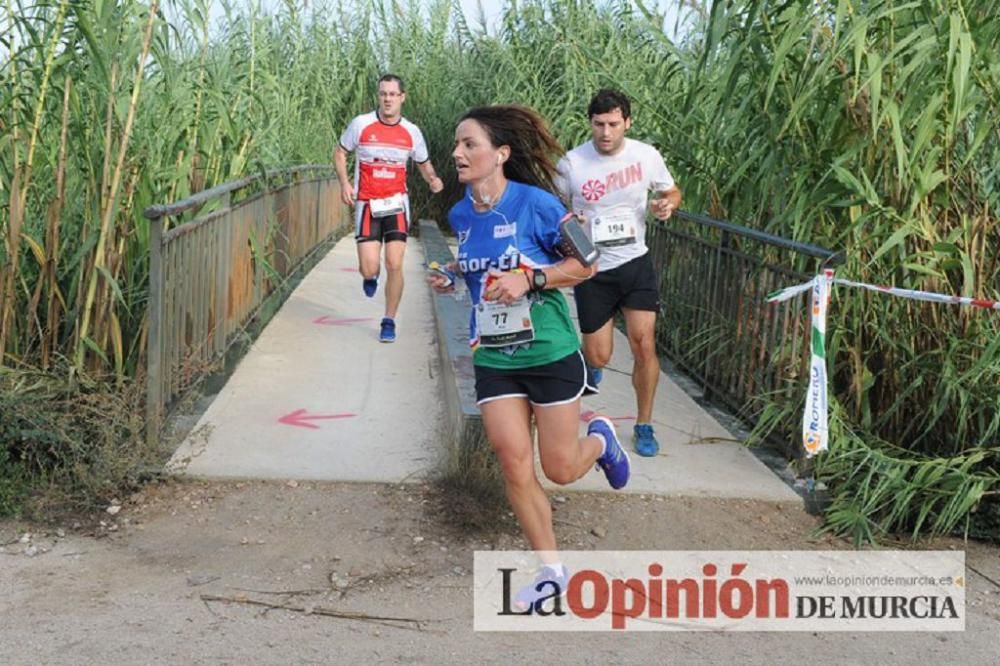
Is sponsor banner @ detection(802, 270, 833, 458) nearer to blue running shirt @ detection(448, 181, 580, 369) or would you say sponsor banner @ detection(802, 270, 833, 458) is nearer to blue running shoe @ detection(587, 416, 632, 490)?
blue running shoe @ detection(587, 416, 632, 490)

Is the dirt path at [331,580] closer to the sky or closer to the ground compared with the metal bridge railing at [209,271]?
closer to the ground

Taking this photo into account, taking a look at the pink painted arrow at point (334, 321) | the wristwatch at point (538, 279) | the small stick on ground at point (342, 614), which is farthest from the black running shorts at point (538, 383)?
the pink painted arrow at point (334, 321)

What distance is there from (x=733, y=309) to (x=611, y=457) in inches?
106

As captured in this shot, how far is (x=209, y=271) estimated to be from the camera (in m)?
7.84

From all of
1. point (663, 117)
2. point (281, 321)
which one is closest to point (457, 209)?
point (663, 117)

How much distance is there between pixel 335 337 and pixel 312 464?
3.57 m

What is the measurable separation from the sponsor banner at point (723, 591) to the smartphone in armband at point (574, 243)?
1.16 metres

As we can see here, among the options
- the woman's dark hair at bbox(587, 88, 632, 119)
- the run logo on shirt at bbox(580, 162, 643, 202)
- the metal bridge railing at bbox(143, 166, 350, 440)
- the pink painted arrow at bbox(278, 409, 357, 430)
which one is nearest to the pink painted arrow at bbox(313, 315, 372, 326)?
the metal bridge railing at bbox(143, 166, 350, 440)

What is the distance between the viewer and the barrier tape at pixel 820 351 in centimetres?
582

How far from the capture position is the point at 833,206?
6.53 metres

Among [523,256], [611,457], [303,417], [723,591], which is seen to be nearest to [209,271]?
[303,417]

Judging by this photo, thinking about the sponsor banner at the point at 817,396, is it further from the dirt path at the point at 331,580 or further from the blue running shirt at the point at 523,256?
the blue running shirt at the point at 523,256

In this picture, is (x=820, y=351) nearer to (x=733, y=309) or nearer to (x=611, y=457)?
(x=611, y=457)

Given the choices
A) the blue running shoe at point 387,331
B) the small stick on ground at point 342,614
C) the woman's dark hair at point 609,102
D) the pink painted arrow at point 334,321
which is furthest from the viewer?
the pink painted arrow at point 334,321
